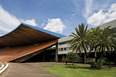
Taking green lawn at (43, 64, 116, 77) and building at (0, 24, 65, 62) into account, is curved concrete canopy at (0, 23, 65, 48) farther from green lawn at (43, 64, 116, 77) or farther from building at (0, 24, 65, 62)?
green lawn at (43, 64, 116, 77)

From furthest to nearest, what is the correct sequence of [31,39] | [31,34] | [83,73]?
[31,39]
[31,34]
[83,73]

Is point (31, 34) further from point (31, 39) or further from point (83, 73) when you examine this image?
point (83, 73)

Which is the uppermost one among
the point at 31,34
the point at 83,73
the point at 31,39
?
the point at 31,34

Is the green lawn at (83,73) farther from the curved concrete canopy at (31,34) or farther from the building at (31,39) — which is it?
the curved concrete canopy at (31,34)

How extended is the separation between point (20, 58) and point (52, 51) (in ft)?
61.2

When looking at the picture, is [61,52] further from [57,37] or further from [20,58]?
[20,58]

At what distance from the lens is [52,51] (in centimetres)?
4681

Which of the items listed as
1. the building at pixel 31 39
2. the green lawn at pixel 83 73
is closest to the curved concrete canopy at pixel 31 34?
the building at pixel 31 39

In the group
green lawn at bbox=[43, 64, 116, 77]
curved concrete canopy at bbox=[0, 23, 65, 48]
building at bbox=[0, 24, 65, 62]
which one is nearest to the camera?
green lawn at bbox=[43, 64, 116, 77]

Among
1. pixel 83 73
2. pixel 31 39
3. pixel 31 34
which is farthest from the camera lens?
pixel 31 39

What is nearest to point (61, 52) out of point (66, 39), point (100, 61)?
point (66, 39)

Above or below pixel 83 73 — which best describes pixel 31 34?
above

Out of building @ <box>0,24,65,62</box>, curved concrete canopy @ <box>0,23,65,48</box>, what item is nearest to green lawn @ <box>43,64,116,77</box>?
building @ <box>0,24,65,62</box>

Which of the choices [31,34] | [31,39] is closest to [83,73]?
[31,34]
